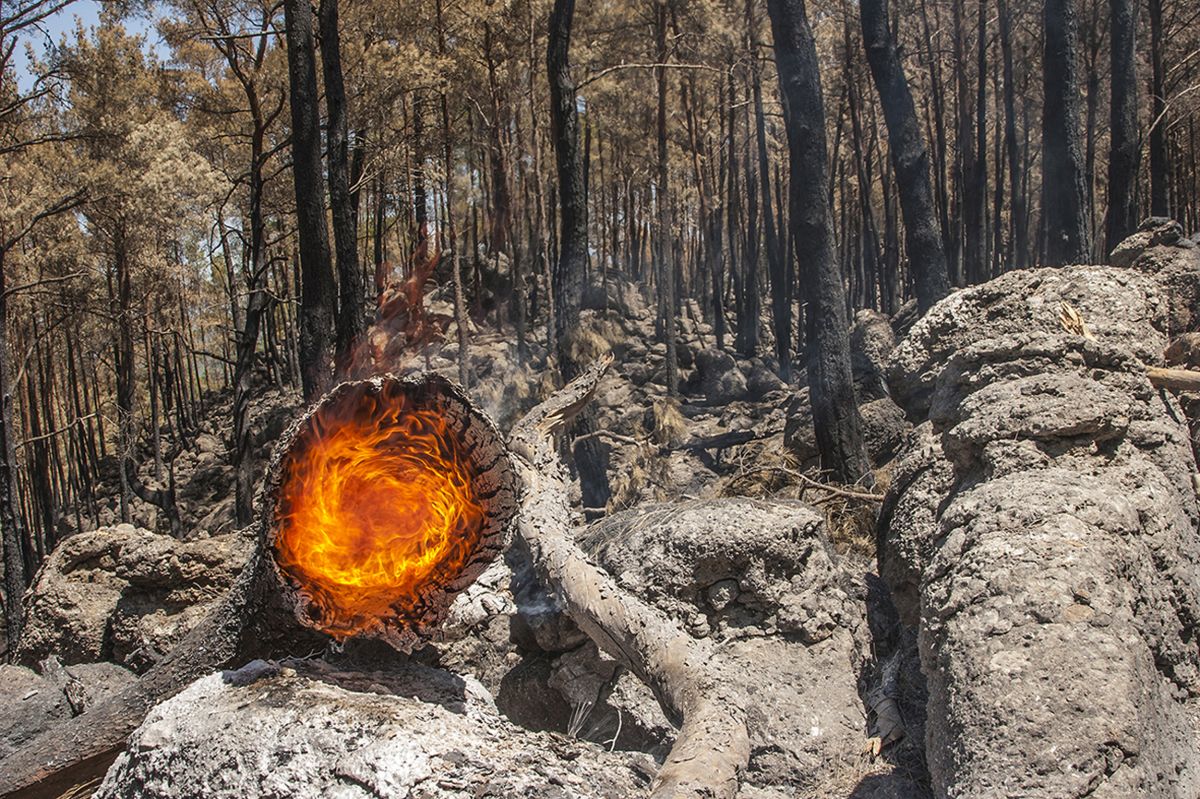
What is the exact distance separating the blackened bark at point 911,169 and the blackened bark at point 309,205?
250 inches

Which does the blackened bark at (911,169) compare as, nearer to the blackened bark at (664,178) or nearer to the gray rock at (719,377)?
the blackened bark at (664,178)

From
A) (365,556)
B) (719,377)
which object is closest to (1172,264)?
(365,556)

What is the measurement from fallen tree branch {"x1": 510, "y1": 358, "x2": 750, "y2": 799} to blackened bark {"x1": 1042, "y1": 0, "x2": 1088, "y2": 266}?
7890 mm

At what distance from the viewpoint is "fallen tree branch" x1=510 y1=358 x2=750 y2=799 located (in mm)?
3223

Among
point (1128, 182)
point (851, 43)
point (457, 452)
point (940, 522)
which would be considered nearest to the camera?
point (457, 452)

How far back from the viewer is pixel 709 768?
3193 mm

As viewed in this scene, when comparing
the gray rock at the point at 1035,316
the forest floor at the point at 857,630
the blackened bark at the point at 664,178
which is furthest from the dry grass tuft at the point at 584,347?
the blackened bark at the point at 664,178

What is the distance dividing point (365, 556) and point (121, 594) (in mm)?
3305

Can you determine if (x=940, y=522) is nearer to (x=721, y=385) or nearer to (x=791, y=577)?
(x=791, y=577)

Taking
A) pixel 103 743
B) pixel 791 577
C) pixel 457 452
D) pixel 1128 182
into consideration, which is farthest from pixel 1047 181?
pixel 103 743

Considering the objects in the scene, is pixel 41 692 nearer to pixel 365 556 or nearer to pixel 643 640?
pixel 365 556

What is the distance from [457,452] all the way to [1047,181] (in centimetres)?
998

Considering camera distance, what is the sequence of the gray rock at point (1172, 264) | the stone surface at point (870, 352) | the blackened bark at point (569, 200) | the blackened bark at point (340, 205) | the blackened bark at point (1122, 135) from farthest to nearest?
the stone surface at point (870, 352), the blackened bark at point (1122, 135), the blackened bark at point (569, 200), the blackened bark at point (340, 205), the gray rock at point (1172, 264)

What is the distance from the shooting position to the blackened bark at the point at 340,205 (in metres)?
10.2
